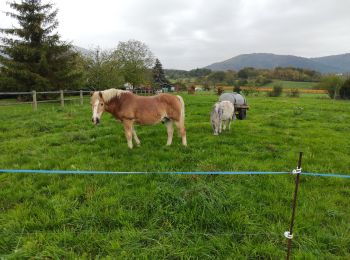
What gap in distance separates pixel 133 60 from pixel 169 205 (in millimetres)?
50636

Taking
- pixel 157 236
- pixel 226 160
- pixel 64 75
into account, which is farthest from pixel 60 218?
pixel 64 75

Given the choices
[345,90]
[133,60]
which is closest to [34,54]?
[133,60]

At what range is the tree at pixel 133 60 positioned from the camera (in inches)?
1982

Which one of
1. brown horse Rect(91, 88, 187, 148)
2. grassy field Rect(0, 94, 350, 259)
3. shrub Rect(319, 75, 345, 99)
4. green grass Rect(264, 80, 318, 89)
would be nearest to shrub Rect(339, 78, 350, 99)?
shrub Rect(319, 75, 345, 99)

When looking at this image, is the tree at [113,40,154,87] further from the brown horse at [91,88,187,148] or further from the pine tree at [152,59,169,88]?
the brown horse at [91,88,187,148]

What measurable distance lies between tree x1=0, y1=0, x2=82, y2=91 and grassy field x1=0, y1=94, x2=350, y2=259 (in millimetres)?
17944

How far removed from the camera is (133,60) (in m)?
51.7

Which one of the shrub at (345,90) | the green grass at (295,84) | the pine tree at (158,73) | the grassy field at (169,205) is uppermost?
the pine tree at (158,73)

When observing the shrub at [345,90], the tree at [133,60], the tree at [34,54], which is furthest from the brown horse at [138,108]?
the tree at [133,60]

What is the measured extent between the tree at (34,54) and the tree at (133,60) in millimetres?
24389

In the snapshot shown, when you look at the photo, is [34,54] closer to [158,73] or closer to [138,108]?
[138,108]

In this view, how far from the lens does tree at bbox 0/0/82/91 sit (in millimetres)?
22406

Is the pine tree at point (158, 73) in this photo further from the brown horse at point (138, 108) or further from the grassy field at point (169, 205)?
the grassy field at point (169, 205)

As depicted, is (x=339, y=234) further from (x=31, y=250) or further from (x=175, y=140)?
(x=175, y=140)
